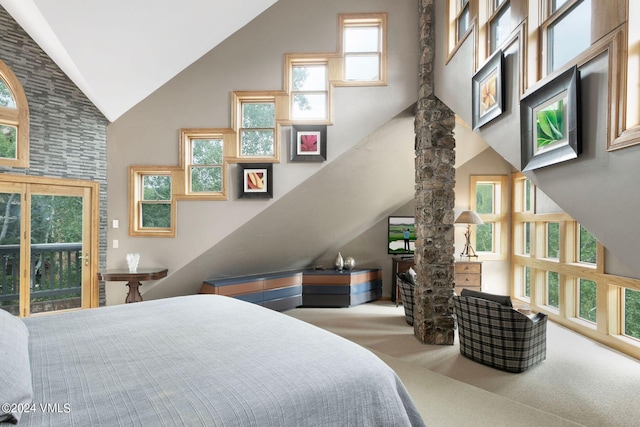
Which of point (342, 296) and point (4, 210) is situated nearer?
point (4, 210)

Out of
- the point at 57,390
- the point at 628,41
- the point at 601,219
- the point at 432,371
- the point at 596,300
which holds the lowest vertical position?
the point at 432,371

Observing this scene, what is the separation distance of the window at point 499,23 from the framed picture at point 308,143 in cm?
197

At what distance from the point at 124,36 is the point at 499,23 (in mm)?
3392

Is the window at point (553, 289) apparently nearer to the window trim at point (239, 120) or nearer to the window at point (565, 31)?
the window at point (565, 31)

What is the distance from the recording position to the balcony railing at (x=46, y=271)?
389 cm

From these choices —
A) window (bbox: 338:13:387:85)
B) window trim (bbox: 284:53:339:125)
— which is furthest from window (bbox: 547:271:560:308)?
window trim (bbox: 284:53:339:125)

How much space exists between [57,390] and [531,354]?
142 inches

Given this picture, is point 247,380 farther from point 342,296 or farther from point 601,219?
point 342,296

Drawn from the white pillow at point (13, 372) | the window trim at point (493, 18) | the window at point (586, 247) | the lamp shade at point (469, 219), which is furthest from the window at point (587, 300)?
the white pillow at point (13, 372)

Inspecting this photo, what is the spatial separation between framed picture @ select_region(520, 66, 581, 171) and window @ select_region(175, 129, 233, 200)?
325cm

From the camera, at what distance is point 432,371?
3.26m

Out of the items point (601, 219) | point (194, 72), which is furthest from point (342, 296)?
point (601, 219)

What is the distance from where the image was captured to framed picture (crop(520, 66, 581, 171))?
183 cm

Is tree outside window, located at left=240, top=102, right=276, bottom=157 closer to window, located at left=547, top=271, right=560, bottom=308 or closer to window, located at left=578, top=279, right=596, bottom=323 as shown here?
window, located at left=578, top=279, right=596, bottom=323
